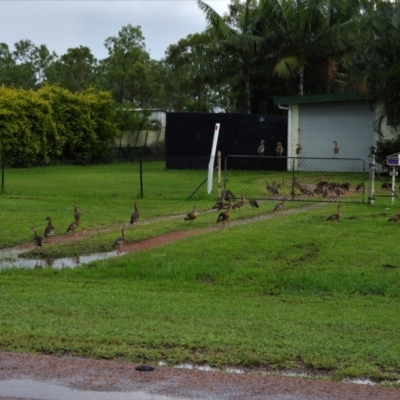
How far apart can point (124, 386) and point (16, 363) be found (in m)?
1.25

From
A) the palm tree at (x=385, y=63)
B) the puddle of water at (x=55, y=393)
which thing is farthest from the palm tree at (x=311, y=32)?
the puddle of water at (x=55, y=393)

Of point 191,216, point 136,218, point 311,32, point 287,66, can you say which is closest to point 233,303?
point 191,216

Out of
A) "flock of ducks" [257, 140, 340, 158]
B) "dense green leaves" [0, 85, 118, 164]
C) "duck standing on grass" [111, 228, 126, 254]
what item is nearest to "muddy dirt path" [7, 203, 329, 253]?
"duck standing on grass" [111, 228, 126, 254]

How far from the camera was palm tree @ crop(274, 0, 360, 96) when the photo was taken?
4275 cm

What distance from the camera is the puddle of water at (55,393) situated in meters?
6.24

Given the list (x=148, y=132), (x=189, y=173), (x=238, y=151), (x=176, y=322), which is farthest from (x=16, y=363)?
(x=148, y=132)

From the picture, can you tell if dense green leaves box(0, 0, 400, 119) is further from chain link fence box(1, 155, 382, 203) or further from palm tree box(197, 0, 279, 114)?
chain link fence box(1, 155, 382, 203)

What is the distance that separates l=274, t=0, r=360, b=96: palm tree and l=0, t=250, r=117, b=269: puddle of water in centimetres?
2979

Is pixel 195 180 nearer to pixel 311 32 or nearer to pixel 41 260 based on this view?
pixel 311 32

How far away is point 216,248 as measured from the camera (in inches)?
584

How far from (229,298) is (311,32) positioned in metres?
34.7

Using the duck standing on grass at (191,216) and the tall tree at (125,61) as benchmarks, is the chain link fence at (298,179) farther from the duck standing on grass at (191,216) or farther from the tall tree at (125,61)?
the tall tree at (125,61)

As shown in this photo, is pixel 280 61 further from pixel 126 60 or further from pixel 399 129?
pixel 126 60

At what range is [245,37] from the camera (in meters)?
43.5
